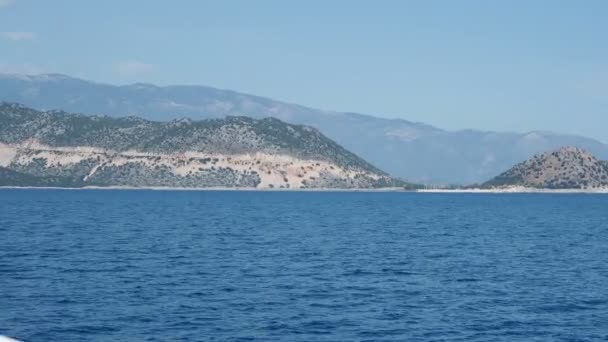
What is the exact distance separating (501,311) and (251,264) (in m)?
30.1

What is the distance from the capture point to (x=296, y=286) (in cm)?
7212

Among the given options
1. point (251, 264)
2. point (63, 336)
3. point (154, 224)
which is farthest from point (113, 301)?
point (154, 224)

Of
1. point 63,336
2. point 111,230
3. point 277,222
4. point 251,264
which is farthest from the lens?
point 277,222

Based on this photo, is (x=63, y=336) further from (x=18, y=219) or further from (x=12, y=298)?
(x=18, y=219)

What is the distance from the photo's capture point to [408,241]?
4751 inches

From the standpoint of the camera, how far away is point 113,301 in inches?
2474

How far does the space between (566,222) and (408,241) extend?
65.7 meters

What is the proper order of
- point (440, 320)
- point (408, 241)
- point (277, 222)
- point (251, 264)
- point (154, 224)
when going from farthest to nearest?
1. point (277, 222)
2. point (154, 224)
3. point (408, 241)
4. point (251, 264)
5. point (440, 320)

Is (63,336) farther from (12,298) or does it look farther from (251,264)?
(251,264)

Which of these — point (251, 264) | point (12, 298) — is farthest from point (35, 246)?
point (12, 298)

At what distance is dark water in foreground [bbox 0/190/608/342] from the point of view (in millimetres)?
54781

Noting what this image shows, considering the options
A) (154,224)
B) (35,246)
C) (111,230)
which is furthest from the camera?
(154,224)

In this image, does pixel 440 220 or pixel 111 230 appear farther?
pixel 440 220

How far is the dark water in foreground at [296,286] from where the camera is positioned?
180ft
